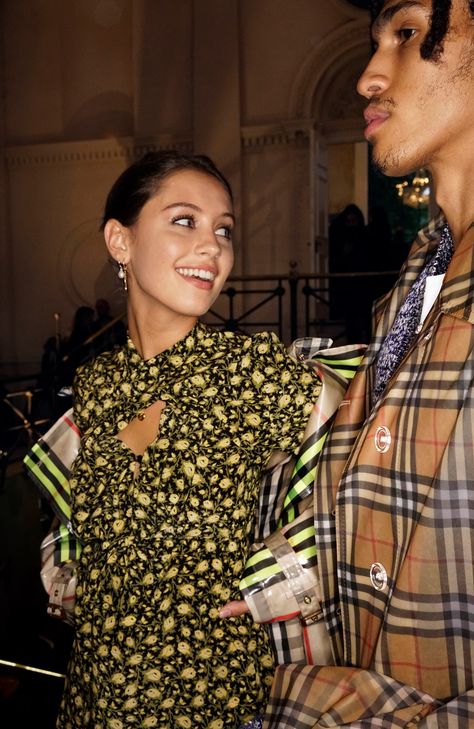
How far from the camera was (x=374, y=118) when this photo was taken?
145 cm

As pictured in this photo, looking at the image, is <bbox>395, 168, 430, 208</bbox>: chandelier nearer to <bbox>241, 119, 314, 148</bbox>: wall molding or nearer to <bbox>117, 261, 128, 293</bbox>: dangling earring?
<bbox>241, 119, 314, 148</bbox>: wall molding

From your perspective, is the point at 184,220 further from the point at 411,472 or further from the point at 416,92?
the point at 411,472

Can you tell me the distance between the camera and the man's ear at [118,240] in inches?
74.6

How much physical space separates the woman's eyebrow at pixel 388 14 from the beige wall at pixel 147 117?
920 cm

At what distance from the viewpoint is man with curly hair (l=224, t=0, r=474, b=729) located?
46.8 inches

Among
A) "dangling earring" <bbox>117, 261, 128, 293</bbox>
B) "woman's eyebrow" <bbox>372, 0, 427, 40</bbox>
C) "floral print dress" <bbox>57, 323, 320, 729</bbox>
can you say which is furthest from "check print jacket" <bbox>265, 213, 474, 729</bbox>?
"dangling earring" <bbox>117, 261, 128, 293</bbox>

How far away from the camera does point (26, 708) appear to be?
3.11 m

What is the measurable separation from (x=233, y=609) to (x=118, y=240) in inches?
42.3

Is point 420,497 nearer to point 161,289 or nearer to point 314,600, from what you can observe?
point 314,600

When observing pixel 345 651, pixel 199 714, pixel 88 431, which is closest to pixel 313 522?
pixel 345 651

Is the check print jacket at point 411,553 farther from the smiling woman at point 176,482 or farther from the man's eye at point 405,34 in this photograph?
the man's eye at point 405,34

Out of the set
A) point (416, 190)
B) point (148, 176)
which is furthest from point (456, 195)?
point (416, 190)

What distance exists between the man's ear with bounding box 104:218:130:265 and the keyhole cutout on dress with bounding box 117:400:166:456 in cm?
46

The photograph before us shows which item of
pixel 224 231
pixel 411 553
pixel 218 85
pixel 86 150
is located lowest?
pixel 411 553
